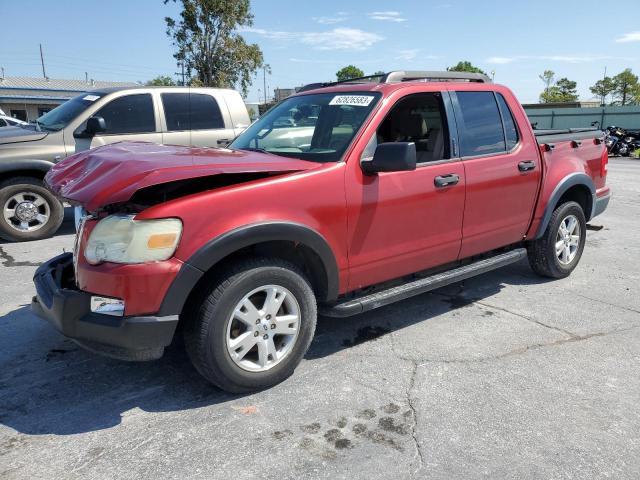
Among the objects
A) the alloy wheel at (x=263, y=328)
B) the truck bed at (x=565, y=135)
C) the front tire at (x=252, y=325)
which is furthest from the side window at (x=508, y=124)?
the alloy wheel at (x=263, y=328)

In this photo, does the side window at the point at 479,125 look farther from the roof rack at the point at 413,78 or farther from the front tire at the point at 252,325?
the front tire at the point at 252,325

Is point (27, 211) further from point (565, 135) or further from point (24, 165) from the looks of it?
point (565, 135)

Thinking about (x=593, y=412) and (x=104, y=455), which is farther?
(x=593, y=412)

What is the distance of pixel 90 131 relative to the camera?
22.1ft

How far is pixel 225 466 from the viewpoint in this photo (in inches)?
99.3

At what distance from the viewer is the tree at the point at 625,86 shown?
71.9m

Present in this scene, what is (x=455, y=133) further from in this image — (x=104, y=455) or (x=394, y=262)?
(x=104, y=455)

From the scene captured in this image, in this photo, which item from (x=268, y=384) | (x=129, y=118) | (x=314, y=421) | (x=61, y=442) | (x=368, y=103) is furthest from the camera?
(x=129, y=118)

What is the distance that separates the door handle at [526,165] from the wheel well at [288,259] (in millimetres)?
2216

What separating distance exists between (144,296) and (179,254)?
278mm

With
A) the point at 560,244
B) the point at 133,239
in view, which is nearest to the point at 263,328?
the point at 133,239

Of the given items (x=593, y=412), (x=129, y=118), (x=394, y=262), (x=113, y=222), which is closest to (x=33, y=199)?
(x=129, y=118)

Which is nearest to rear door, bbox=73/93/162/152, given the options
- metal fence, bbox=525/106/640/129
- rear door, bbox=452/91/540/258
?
rear door, bbox=452/91/540/258

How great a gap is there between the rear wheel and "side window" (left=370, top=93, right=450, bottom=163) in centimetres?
462
